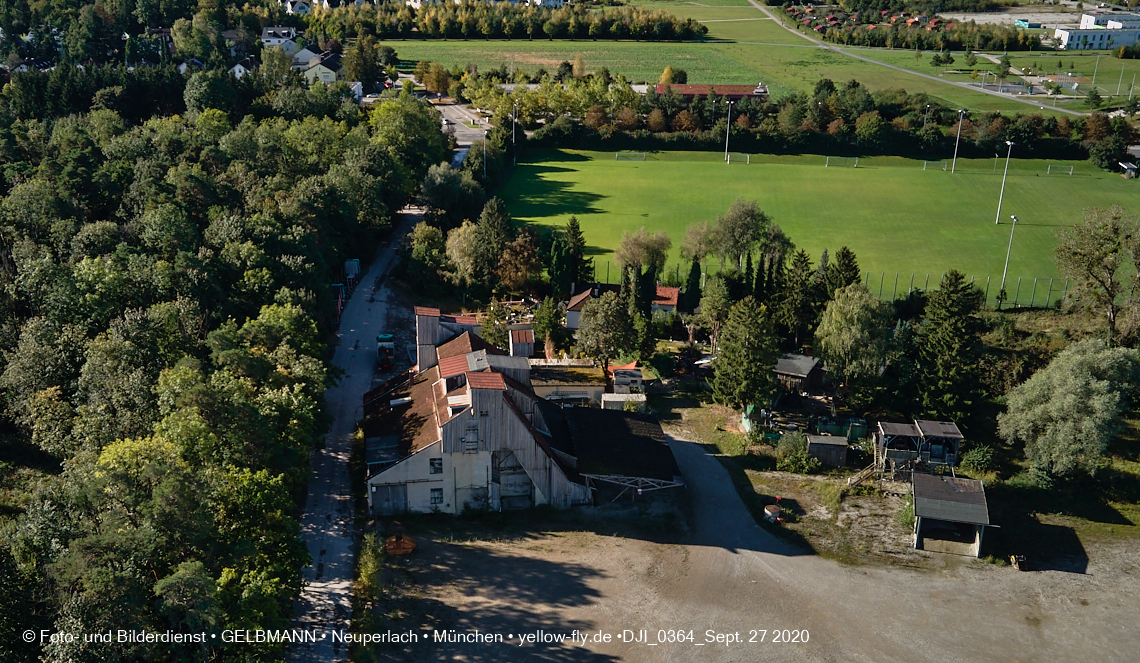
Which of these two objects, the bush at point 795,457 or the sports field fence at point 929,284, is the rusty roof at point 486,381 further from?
the sports field fence at point 929,284

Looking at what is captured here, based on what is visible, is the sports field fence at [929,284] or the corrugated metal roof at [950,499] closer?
the corrugated metal roof at [950,499]

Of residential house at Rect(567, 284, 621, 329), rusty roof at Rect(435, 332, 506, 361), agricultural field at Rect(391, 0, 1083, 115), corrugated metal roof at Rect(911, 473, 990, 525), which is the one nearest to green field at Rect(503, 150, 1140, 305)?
residential house at Rect(567, 284, 621, 329)

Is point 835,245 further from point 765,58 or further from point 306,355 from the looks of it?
point 765,58

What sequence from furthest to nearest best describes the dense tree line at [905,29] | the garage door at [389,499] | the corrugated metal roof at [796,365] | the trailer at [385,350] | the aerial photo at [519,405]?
the dense tree line at [905,29] < the trailer at [385,350] < the corrugated metal roof at [796,365] < the garage door at [389,499] < the aerial photo at [519,405]

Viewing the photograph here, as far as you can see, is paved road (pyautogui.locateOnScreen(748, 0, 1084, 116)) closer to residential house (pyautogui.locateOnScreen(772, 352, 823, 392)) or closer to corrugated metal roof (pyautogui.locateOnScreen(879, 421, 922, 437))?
residential house (pyautogui.locateOnScreen(772, 352, 823, 392))

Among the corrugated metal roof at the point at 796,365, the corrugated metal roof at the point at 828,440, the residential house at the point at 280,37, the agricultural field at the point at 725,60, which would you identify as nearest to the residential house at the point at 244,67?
the residential house at the point at 280,37

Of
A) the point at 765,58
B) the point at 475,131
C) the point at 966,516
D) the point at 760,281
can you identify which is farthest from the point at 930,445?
the point at 765,58

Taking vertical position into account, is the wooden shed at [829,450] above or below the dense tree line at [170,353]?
below
